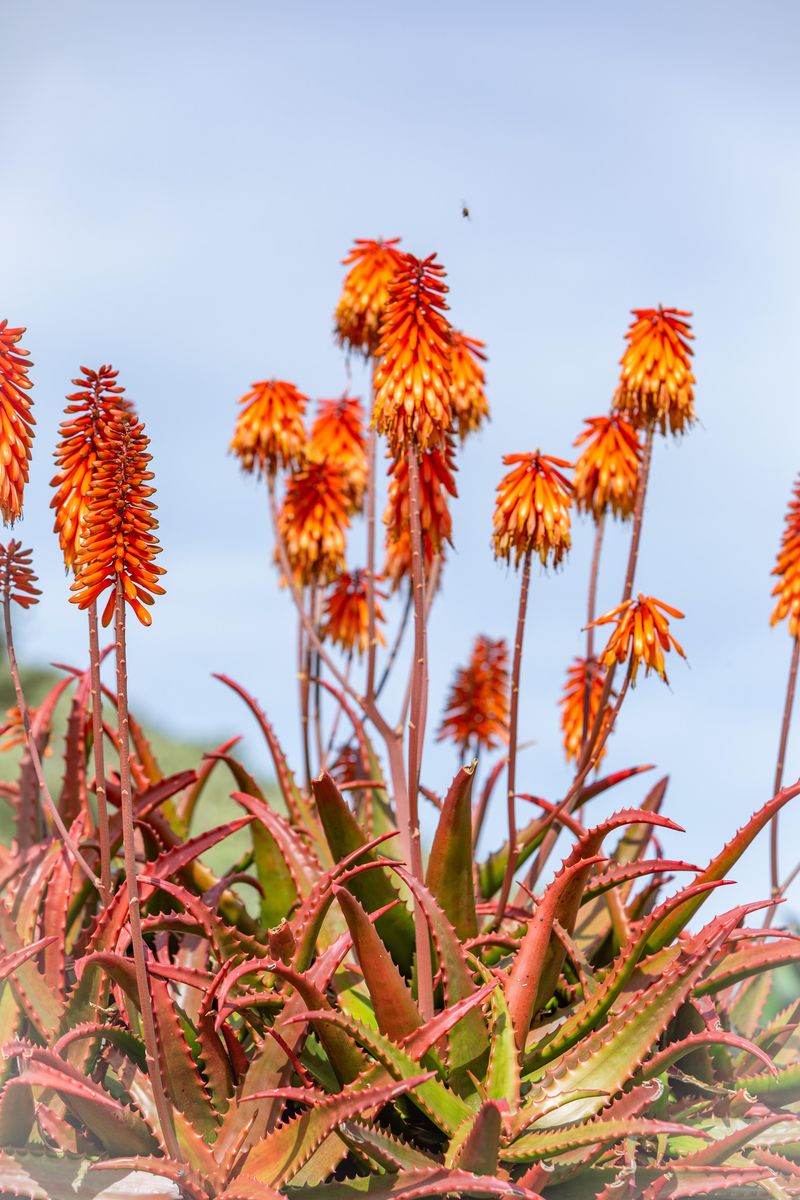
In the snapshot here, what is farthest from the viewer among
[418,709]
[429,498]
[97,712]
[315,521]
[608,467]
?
[315,521]

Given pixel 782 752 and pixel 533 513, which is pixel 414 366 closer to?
pixel 533 513

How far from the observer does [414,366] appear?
311 cm

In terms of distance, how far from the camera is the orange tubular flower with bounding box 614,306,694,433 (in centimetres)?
359

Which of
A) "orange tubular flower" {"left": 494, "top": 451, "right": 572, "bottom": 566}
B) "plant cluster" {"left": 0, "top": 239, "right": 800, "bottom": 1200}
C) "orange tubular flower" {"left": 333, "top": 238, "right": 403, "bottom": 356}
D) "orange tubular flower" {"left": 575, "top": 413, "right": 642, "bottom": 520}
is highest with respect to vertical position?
"orange tubular flower" {"left": 333, "top": 238, "right": 403, "bottom": 356}

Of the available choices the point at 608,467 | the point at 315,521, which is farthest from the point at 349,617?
the point at 608,467

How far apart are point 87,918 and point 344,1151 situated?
5.11 feet

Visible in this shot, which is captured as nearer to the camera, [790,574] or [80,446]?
[80,446]

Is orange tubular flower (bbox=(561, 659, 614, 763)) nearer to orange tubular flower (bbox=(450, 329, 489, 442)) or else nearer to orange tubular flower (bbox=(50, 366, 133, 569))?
orange tubular flower (bbox=(450, 329, 489, 442))

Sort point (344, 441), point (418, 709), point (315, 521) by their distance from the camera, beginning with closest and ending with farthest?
point (418, 709) → point (315, 521) → point (344, 441)

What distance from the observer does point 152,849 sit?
153 inches

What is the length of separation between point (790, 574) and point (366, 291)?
166 centimetres

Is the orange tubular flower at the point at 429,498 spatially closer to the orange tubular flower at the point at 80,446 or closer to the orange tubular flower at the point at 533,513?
the orange tubular flower at the point at 533,513

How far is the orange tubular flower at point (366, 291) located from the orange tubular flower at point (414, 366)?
732 millimetres

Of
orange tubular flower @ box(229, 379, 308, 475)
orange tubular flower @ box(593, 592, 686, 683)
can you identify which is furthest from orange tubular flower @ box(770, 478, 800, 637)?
orange tubular flower @ box(229, 379, 308, 475)
